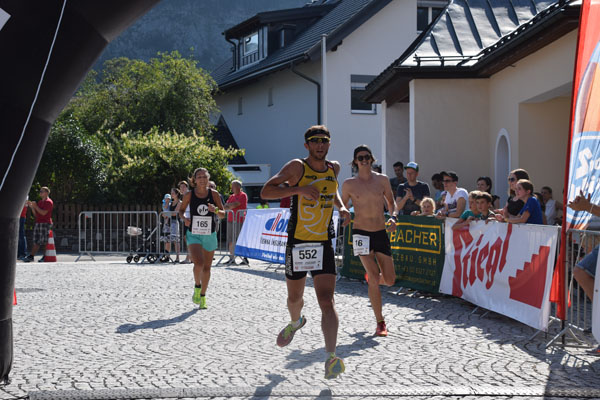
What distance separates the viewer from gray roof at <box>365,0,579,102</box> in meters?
16.1

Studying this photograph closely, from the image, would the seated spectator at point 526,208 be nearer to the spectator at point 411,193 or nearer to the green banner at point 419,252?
the green banner at point 419,252

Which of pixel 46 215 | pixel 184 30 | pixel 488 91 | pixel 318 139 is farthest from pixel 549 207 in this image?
pixel 184 30

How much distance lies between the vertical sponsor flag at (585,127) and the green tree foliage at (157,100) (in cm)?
2803

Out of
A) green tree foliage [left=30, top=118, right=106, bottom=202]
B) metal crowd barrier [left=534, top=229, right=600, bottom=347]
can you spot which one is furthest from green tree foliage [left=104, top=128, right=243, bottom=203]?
metal crowd barrier [left=534, top=229, right=600, bottom=347]

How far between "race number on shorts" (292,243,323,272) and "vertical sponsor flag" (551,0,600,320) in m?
2.71

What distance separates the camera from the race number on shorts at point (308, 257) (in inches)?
269

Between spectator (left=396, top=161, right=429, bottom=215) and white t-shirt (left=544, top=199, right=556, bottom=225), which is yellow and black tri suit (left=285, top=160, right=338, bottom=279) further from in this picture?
white t-shirt (left=544, top=199, right=556, bottom=225)

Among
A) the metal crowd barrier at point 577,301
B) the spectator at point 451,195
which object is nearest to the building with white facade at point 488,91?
the spectator at point 451,195

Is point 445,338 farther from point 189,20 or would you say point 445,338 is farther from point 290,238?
point 189,20

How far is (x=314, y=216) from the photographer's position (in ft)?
22.8

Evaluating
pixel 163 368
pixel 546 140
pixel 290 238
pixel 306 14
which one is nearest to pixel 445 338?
pixel 290 238

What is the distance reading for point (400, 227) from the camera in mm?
13141

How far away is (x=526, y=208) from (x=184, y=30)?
289ft

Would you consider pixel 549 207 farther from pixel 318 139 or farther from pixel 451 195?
pixel 318 139
